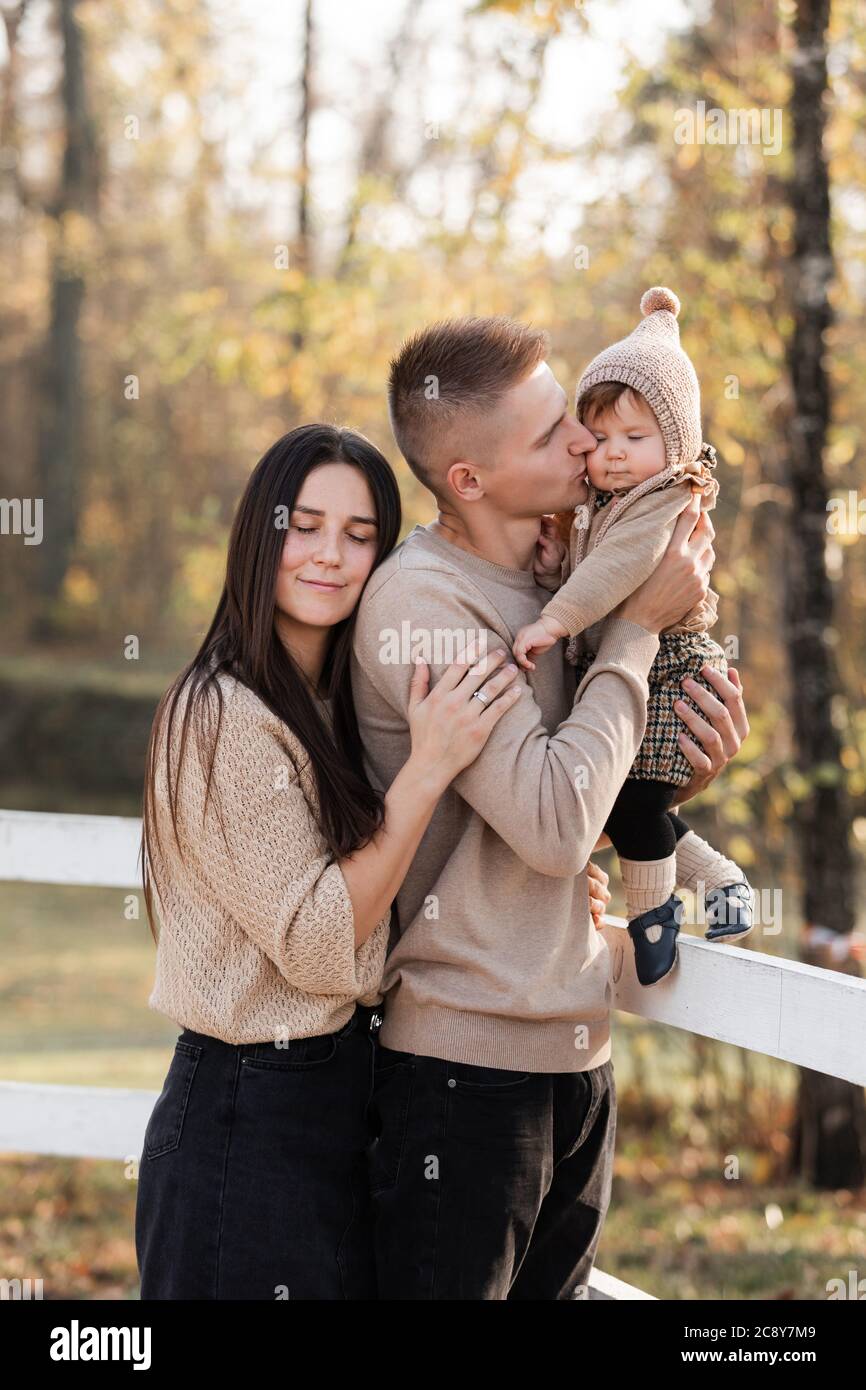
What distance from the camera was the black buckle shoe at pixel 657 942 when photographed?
7.47 feet

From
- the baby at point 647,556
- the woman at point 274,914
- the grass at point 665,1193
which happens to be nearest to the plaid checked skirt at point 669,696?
the baby at point 647,556

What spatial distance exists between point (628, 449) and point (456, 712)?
1.78 ft

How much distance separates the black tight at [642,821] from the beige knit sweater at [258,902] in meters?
0.43

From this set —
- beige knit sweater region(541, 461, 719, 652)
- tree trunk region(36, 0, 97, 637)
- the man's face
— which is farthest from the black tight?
tree trunk region(36, 0, 97, 637)

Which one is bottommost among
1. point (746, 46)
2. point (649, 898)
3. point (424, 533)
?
point (649, 898)

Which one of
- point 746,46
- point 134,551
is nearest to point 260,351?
point 746,46

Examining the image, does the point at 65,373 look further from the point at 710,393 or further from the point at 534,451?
the point at 534,451

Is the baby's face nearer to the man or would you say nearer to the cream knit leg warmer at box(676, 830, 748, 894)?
the man

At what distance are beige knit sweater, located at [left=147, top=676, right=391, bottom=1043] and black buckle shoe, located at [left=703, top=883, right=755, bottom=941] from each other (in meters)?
0.57

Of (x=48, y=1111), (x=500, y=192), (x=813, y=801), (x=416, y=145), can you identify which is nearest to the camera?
(x=48, y=1111)

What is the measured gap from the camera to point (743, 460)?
5.77 m

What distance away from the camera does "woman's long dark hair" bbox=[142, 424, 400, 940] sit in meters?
2.10

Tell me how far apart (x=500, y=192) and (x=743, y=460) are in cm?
143

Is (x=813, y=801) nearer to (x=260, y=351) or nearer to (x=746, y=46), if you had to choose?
(x=260, y=351)
